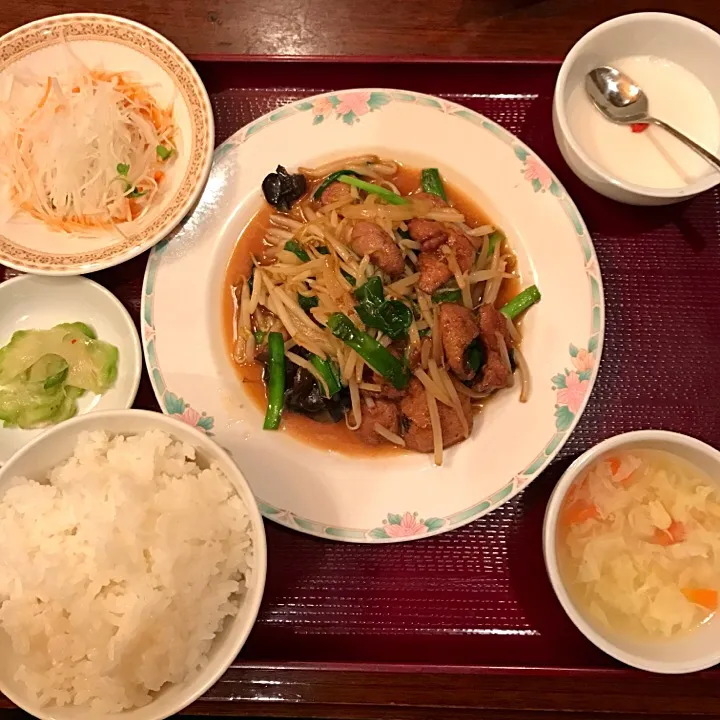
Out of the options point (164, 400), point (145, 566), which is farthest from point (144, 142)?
point (145, 566)

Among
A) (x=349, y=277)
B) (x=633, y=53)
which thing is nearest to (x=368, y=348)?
(x=349, y=277)

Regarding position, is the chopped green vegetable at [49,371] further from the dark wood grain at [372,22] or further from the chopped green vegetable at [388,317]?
the dark wood grain at [372,22]

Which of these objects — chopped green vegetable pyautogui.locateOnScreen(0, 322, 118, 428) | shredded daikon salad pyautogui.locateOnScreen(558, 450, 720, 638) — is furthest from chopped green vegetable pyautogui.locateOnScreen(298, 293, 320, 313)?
shredded daikon salad pyautogui.locateOnScreen(558, 450, 720, 638)

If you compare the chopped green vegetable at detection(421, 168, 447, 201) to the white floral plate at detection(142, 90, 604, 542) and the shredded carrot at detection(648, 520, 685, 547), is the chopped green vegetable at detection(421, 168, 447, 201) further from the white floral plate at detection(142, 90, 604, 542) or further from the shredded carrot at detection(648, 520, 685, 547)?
the shredded carrot at detection(648, 520, 685, 547)

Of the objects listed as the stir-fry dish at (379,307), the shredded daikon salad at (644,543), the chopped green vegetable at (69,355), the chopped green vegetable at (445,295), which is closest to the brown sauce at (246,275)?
the stir-fry dish at (379,307)

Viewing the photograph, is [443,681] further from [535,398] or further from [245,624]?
[535,398]

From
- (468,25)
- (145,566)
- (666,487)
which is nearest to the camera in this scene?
(145,566)

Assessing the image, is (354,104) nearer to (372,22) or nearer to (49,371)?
(372,22)
